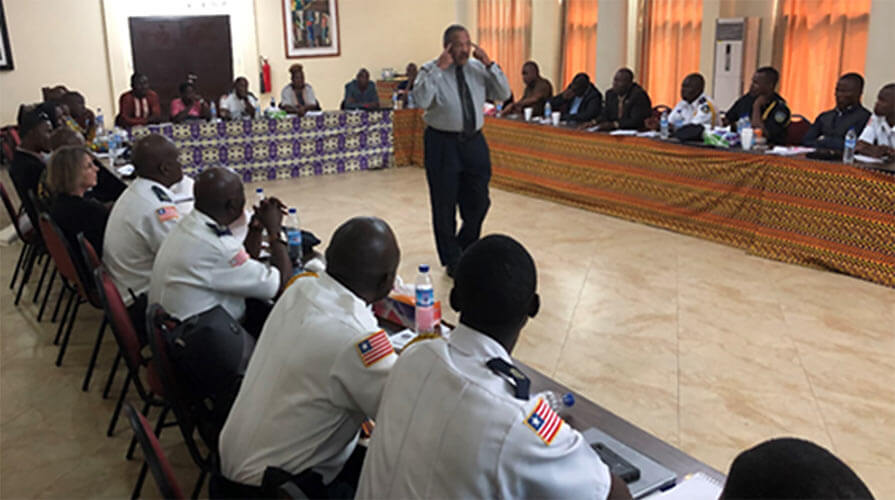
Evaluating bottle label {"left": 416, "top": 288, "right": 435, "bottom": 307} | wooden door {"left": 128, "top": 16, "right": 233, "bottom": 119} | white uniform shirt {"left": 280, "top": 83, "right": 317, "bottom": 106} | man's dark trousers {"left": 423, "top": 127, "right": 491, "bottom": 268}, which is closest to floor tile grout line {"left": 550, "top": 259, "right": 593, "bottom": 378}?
man's dark trousers {"left": 423, "top": 127, "right": 491, "bottom": 268}

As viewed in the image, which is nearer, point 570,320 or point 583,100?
point 570,320

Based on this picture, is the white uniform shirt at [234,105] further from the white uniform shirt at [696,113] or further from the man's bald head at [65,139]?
the white uniform shirt at [696,113]

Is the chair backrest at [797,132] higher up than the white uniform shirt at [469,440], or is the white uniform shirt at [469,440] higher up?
the chair backrest at [797,132]

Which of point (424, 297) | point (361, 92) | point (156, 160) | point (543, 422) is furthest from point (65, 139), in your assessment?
point (543, 422)

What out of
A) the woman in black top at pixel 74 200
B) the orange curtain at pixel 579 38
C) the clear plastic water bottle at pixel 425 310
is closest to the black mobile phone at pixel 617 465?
the clear plastic water bottle at pixel 425 310

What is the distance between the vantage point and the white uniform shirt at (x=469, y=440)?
1333 mm

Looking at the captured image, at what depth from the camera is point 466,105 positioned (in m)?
4.99

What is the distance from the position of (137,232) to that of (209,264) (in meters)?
0.79

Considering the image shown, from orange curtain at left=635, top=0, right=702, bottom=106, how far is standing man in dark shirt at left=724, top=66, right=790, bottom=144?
3.45 m

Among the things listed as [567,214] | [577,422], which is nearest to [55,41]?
[567,214]

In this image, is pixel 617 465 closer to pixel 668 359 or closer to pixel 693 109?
pixel 668 359

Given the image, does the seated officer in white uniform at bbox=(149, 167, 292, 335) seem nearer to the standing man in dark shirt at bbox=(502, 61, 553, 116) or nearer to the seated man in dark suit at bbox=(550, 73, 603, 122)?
the seated man in dark suit at bbox=(550, 73, 603, 122)

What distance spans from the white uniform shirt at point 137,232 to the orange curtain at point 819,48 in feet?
23.6

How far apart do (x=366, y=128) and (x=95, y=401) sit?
241 inches
